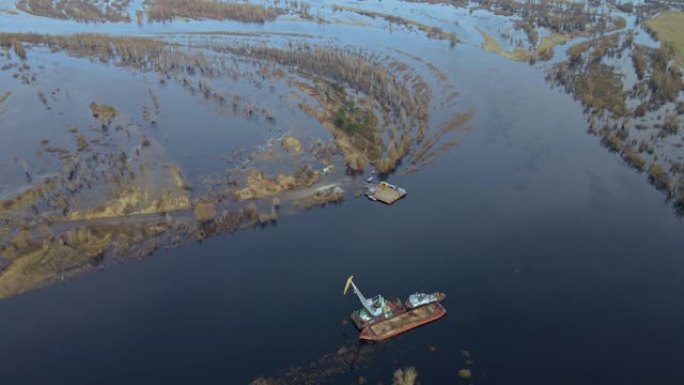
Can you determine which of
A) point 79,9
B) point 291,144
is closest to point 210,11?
point 79,9

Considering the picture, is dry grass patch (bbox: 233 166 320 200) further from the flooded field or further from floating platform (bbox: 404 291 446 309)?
floating platform (bbox: 404 291 446 309)

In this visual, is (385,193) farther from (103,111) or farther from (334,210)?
(103,111)

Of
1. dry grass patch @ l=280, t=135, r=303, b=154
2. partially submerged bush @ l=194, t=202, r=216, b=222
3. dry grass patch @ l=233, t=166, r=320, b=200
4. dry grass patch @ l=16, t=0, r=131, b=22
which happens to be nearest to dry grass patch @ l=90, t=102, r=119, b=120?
dry grass patch @ l=280, t=135, r=303, b=154

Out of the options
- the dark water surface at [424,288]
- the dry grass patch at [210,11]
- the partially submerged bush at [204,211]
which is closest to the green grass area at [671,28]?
the dark water surface at [424,288]

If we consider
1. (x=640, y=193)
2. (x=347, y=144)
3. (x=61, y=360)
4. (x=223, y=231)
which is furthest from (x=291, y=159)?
(x=640, y=193)

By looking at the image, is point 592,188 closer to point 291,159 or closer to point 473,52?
point 291,159
